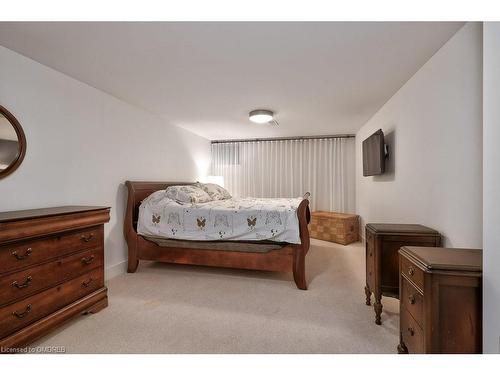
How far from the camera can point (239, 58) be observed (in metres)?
1.95

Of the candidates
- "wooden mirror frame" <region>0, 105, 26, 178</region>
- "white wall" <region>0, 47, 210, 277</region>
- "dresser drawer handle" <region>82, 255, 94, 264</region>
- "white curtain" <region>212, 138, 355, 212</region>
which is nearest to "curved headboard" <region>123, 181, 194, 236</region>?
"white wall" <region>0, 47, 210, 277</region>

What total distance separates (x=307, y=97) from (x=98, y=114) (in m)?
2.45

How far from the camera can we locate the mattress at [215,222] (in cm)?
259

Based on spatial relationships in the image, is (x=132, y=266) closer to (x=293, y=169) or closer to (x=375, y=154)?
(x=375, y=154)

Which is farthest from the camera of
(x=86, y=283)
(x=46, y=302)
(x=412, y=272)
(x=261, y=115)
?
(x=261, y=115)

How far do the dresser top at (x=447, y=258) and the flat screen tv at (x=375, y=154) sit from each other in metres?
1.77

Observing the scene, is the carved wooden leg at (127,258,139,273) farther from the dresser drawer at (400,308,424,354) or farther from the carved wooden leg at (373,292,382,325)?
the dresser drawer at (400,308,424,354)

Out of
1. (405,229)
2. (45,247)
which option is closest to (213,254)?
(45,247)

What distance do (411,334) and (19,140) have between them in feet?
10.1

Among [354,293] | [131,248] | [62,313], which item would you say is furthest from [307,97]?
[62,313]

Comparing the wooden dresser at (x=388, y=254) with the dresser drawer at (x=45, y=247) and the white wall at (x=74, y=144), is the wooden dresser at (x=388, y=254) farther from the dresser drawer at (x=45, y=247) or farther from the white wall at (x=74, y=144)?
the white wall at (x=74, y=144)

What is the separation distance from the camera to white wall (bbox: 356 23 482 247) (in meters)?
1.48

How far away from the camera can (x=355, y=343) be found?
161 centimetres
